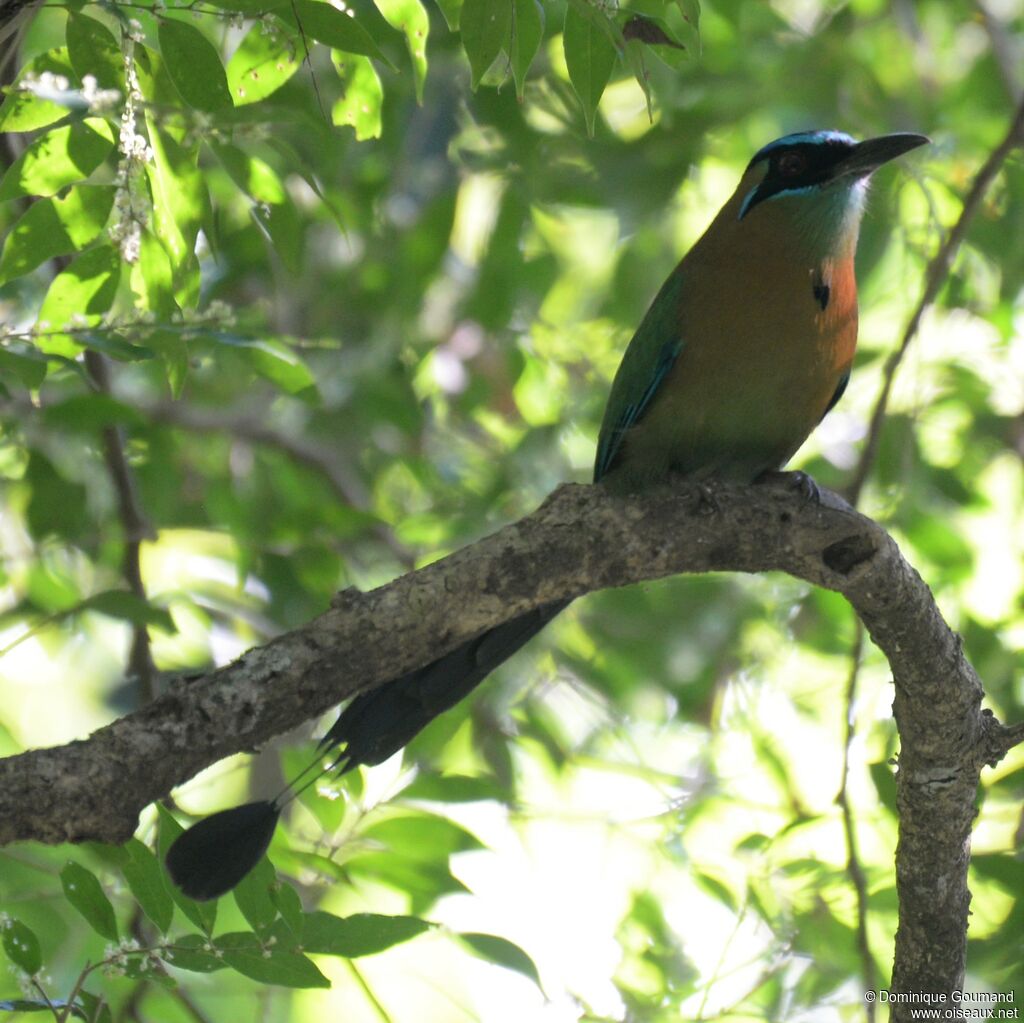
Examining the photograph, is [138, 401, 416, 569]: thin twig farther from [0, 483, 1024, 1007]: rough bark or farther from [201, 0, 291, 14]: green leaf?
[201, 0, 291, 14]: green leaf

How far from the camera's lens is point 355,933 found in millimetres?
2125

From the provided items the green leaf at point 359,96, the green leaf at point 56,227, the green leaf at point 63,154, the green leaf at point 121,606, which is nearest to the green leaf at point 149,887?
the green leaf at point 121,606

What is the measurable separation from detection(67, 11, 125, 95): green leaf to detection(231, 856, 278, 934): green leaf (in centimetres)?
135

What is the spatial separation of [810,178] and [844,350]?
21.9 inches

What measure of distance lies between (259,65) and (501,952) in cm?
175

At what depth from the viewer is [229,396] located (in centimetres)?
536

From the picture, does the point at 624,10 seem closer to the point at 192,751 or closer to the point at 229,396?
the point at 192,751

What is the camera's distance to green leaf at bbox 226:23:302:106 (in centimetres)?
225

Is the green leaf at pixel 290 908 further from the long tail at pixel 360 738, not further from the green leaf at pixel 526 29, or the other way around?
the green leaf at pixel 526 29

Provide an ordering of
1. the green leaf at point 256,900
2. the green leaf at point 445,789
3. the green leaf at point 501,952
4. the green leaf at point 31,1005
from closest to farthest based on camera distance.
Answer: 1. the green leaf at point 31,1005
2. the green leaf at point 256,900
3. the green leaf at point 501,952
4. the green leaf at point 445,789

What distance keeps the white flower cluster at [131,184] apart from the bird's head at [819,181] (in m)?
1.87

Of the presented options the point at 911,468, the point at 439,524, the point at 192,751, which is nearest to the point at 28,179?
the point at 192,751

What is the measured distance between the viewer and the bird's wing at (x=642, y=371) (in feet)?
10.7

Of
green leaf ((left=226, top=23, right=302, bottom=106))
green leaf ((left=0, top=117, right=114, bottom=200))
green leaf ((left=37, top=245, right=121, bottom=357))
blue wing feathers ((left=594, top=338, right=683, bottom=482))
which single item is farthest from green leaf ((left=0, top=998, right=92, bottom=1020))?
blue wing feathers ((left=594, top=338, right=683, bottom=482))
